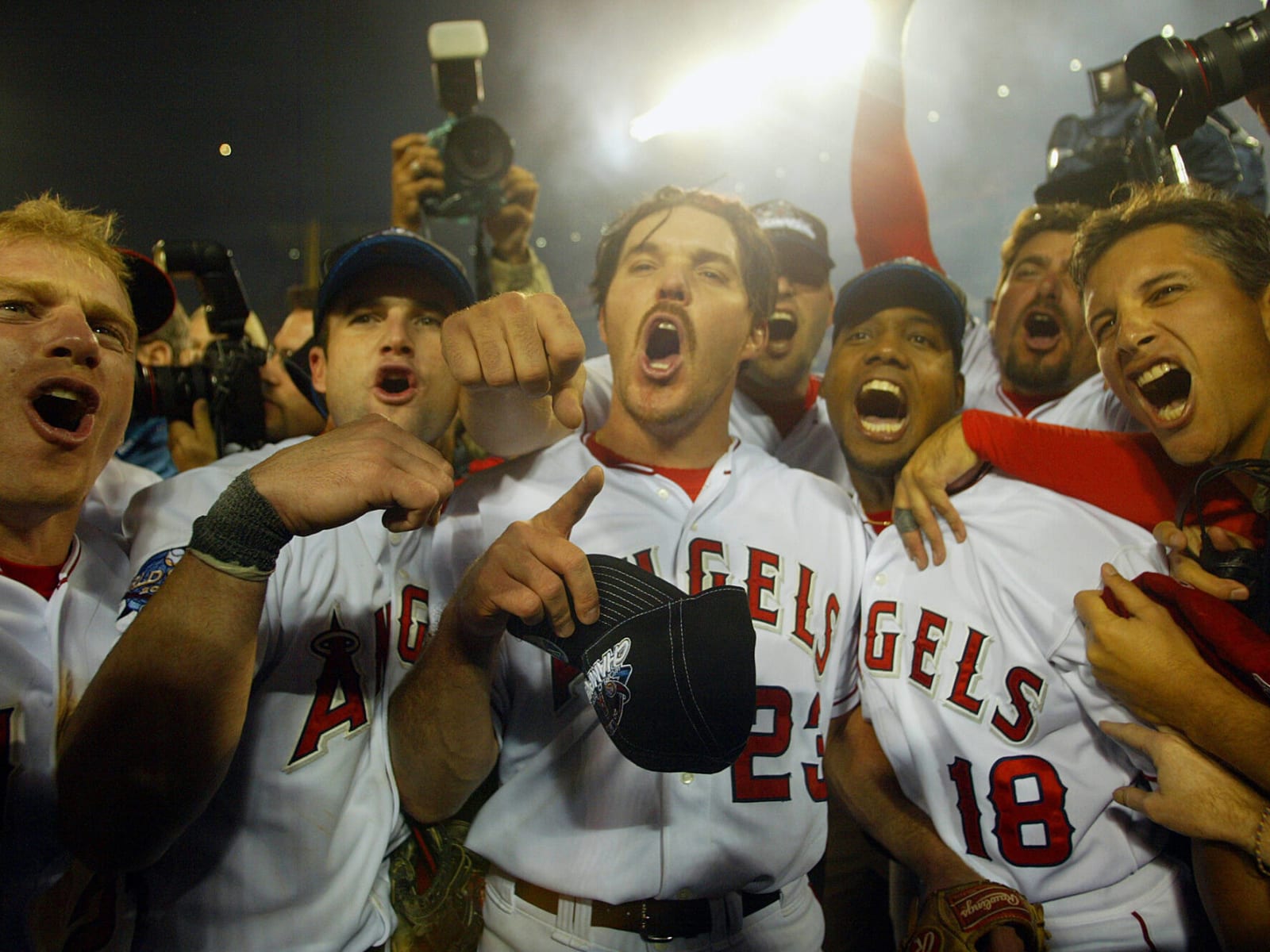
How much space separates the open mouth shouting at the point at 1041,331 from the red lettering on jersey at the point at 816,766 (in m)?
1.55

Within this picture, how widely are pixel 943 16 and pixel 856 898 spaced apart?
4866 mm

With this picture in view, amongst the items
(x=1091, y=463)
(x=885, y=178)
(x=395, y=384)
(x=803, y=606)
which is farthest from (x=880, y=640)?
(x=885, y=178)

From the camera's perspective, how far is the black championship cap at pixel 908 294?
1688mm

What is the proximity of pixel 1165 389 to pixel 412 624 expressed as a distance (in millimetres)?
1554

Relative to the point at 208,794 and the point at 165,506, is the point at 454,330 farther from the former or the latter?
the point at 208,794

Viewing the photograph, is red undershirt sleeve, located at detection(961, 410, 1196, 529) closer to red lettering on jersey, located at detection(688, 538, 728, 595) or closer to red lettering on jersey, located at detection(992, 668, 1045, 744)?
red lettering on jersey, located at detection(992, 668, 1045, 744)

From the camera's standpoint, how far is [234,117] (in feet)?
4.65

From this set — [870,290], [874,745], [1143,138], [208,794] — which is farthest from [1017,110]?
[208,794]

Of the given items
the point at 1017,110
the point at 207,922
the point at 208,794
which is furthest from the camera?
the point at 1017,110

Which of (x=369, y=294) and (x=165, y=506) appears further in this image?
(x=369, y=294)

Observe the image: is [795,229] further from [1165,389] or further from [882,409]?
[1165,389]

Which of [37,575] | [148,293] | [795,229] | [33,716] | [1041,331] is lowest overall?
[33,716]

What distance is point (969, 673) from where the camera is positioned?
1307mm

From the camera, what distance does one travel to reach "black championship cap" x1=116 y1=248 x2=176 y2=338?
1.18 meters
